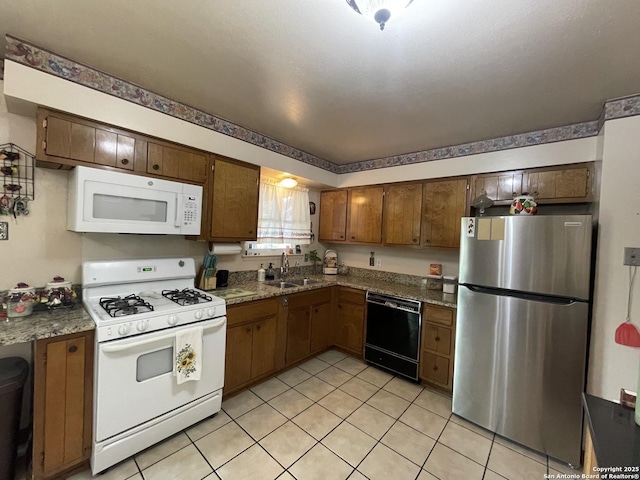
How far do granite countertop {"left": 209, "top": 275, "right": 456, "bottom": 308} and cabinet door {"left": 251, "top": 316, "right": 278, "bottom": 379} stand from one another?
0.28 metres

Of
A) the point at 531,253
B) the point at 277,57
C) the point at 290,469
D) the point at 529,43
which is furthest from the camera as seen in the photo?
the point at 531,253

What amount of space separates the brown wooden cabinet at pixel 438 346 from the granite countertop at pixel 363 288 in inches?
4.6

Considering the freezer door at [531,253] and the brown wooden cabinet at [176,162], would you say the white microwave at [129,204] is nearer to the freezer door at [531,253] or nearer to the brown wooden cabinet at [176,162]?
the brown wooden cabinet at [176,162]

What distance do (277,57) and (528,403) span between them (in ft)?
9.51

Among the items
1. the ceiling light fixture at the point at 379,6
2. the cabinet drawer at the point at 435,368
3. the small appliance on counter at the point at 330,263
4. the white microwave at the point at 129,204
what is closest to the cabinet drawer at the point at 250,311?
the white microwave at the point at 129,204

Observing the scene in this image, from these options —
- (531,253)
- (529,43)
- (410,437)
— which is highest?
(529,43)

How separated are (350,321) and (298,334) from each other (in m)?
0.70

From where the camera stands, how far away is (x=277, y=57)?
156cm

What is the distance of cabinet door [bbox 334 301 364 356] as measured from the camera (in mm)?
3191

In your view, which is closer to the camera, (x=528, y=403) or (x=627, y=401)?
(x=627, y=401)

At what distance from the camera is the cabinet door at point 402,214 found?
10.2 feet

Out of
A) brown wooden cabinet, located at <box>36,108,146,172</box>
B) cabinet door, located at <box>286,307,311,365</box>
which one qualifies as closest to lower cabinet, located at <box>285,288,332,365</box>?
cabinet door, located at <box>286,307,311,365</box>

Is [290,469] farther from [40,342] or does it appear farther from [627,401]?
[627,401]

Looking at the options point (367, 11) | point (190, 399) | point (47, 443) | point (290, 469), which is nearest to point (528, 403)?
point (290, 469)
